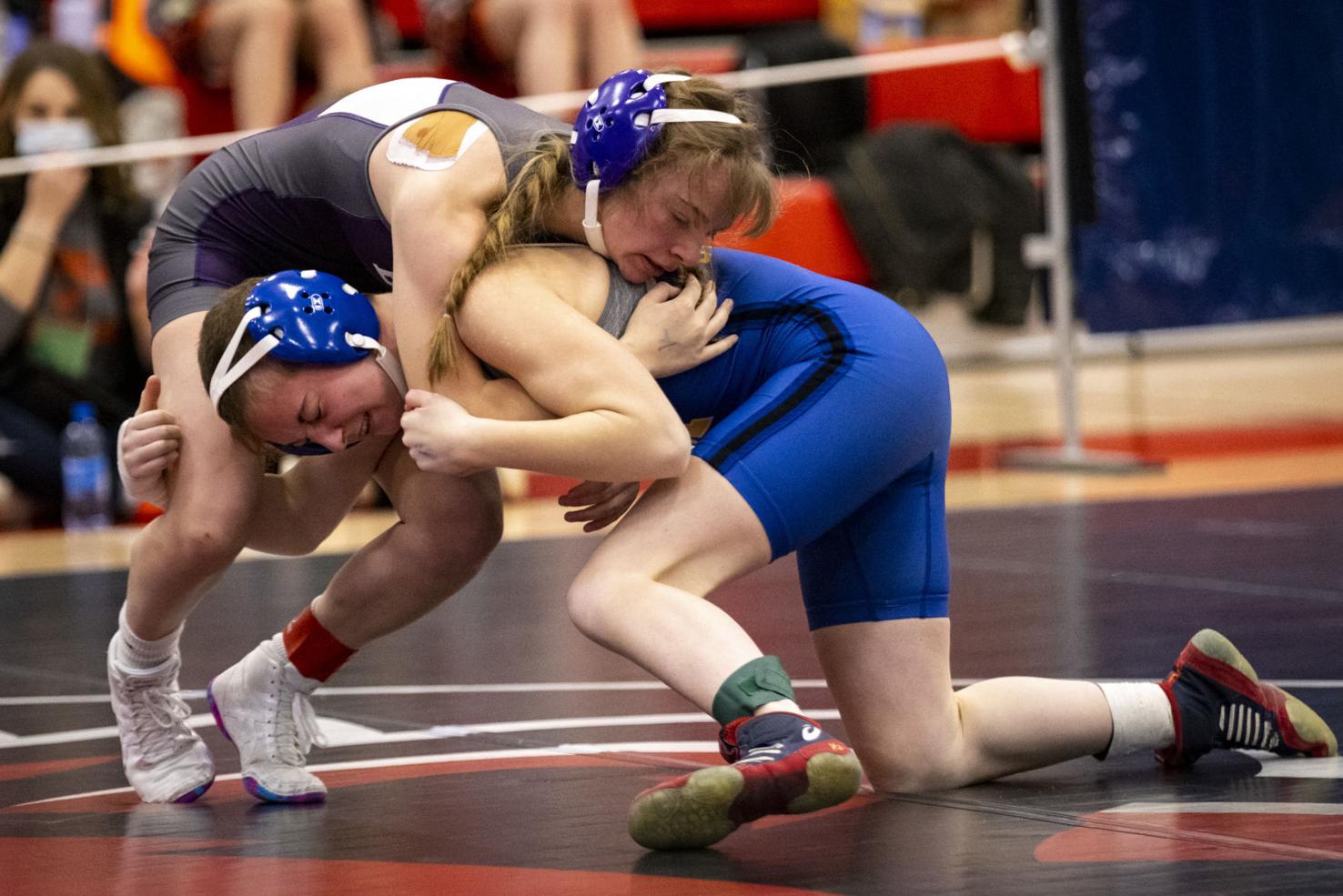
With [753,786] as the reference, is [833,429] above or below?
above

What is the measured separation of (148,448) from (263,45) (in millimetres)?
3847

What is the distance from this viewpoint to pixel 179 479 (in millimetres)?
2818

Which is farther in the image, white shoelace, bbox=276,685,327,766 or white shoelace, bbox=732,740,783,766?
white shoelace, bbox=276,685,327,766

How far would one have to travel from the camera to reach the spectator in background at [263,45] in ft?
21.0

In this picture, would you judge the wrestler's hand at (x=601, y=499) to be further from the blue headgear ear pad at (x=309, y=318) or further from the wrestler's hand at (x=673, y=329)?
the blue headgear ear pad at (x=309, y=318)

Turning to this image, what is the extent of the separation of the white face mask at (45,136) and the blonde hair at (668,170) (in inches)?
143

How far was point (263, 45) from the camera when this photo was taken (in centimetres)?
640

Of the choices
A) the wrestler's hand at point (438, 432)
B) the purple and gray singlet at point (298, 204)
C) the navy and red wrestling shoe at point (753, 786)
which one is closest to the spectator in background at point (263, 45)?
the purple and gray singlet at point (298, 204)

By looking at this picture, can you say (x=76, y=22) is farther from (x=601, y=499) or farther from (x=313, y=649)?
(x=601, y=499)

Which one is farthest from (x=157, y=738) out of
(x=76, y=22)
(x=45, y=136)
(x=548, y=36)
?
(x=76, y=22)

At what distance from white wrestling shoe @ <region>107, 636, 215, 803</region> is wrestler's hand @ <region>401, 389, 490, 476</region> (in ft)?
2.08

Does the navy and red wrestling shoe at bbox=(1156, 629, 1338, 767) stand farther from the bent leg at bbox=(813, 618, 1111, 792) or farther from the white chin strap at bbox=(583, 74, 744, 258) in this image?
the white chin strap at bbox=(583, 74, 744, 258)

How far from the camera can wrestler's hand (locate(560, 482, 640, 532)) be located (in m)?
2.65

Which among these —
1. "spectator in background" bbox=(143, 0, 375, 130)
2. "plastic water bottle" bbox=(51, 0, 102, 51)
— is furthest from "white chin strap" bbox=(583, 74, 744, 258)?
"plastic water bottle" bbox=(51, 0, 102, 51)
